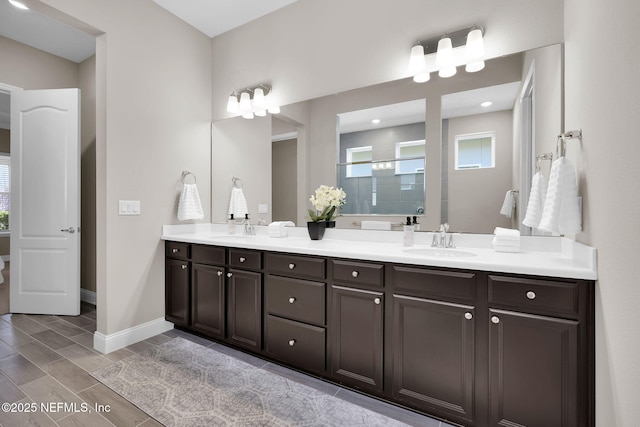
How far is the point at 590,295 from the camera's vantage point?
1.21 metres

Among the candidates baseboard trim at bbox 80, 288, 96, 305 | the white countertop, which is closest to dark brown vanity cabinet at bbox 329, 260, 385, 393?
the white countertop

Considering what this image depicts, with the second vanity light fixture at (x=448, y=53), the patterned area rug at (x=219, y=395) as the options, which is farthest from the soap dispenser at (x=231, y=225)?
the second vanity light fixture at (x=448, y=53)

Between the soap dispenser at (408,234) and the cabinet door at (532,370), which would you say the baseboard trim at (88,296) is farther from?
the cabinet door at (532,370)

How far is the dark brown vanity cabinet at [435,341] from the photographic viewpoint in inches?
56.6

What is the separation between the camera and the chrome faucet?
2.00 metres

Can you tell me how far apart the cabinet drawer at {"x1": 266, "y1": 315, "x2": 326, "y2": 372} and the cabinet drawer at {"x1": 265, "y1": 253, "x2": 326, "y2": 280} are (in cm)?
31

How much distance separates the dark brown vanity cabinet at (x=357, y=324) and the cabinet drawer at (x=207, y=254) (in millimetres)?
1006

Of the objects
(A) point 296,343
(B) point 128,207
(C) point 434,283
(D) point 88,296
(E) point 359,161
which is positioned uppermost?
(E) point 359,161

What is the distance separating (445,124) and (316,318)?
152 centimetres

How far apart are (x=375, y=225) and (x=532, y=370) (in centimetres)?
126

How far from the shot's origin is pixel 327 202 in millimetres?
2434

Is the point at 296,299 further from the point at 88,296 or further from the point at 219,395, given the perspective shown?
the point at 88,296

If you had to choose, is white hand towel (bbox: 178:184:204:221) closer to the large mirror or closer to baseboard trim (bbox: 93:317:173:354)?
the large mirror

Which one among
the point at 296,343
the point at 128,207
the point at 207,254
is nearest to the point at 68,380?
the point at 207,254
